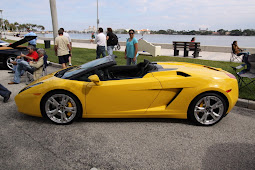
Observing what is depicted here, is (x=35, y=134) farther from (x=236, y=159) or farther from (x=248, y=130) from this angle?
(x=248, y=130)

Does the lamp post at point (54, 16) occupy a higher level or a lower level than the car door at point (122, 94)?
higher

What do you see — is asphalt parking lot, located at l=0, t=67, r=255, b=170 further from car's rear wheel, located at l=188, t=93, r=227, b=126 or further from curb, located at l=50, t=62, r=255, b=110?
curb, located at l=50, t=62, r=255, b=110

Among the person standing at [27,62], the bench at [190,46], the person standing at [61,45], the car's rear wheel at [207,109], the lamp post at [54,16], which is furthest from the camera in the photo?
the bench at [190,46]

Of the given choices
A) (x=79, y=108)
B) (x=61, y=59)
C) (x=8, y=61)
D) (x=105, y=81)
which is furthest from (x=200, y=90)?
(x=8, y=61)

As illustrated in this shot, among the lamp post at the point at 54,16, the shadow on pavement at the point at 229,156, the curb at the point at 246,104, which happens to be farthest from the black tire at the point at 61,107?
the lamp post at the point at 54,16

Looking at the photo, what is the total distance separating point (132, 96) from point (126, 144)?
0.84 meters

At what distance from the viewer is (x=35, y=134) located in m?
3.52

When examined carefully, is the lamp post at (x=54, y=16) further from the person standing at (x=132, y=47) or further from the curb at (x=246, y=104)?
the curb at (x=246, y=104)

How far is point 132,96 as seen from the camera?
3.70 metres

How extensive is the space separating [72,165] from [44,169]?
329 mm

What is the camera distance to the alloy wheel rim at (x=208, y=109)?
3.79 meters

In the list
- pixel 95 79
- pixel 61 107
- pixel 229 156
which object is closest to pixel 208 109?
pixel 229 156

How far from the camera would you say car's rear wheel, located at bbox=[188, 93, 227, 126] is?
3.77 meters

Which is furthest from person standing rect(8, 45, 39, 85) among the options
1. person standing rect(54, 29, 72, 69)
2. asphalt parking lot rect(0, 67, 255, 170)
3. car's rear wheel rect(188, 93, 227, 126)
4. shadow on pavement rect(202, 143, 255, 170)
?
shadow on pavement rect(202, 143, 255, 170)
